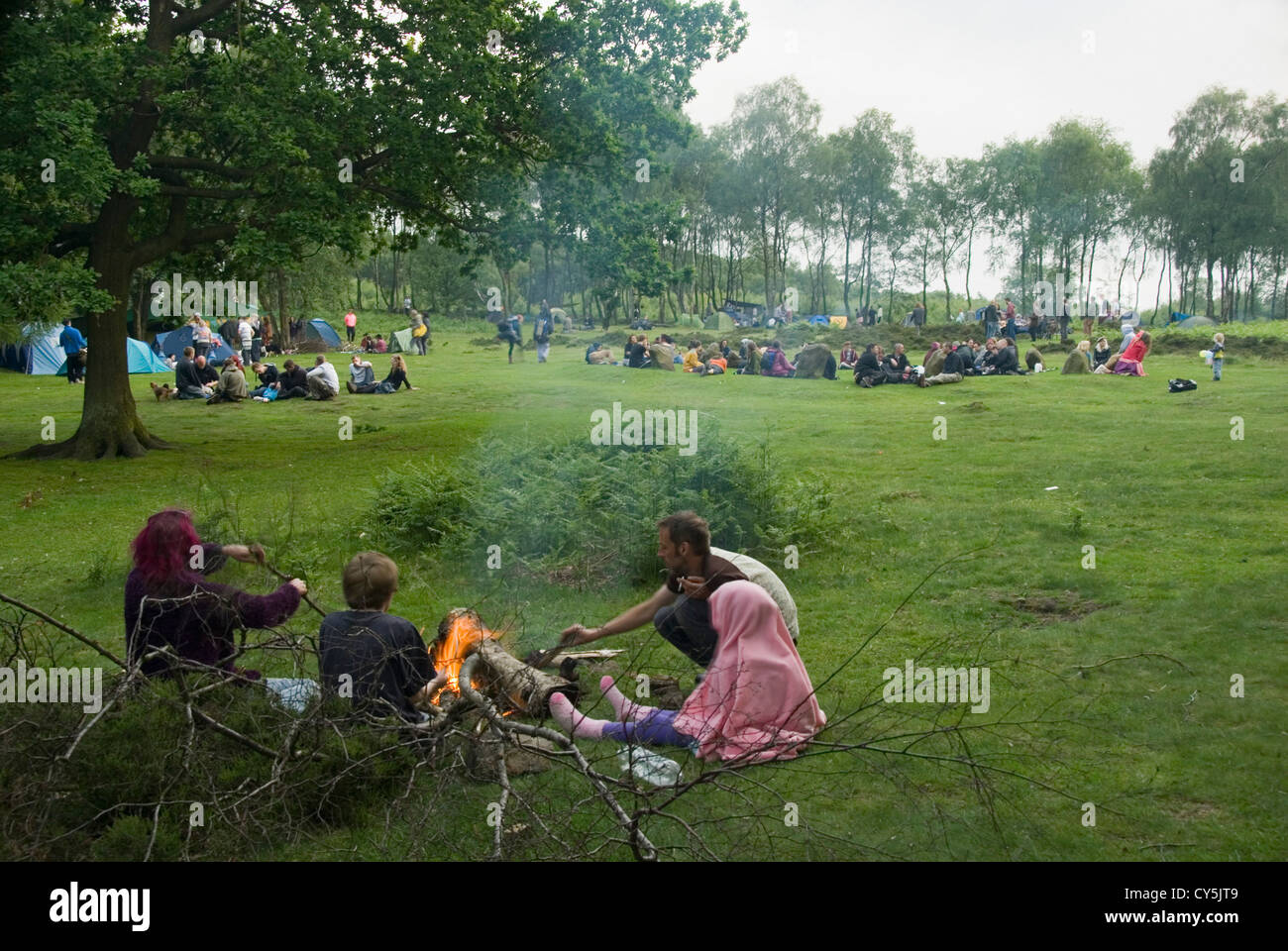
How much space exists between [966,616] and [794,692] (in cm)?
323

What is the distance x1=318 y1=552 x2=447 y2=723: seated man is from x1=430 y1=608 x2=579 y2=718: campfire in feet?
0.61

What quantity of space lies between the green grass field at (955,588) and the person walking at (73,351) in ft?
24.3

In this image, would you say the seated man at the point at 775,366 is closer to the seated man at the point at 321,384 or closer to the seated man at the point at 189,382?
the seated man at the point at 321,384

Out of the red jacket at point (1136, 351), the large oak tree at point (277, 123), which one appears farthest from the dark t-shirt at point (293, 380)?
the red jacket at point (1136, 351)

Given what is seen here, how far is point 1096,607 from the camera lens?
29.3 ft

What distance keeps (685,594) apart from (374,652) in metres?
1.81

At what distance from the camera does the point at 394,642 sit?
5855mm

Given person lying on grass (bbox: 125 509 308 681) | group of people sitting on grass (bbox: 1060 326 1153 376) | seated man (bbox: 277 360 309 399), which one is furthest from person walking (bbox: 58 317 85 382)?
person lying on grass (bbox: 125 509 308 681)

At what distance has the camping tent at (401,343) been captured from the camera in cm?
4266

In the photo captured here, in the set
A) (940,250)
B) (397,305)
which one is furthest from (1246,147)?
(397,305)

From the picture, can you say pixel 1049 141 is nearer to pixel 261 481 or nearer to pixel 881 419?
pixel 881 419

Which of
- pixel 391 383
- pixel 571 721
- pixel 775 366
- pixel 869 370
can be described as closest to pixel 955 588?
pixel 571 721

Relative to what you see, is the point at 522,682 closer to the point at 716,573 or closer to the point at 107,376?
the point at 716,573
